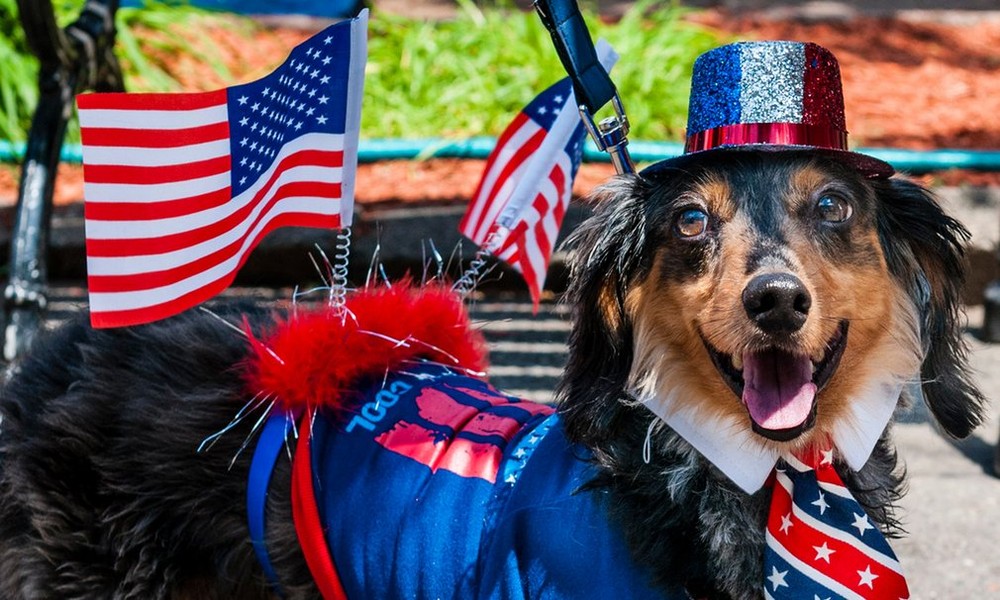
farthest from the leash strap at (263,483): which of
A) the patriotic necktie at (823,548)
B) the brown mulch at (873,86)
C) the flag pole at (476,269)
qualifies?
the brown mulch at (873,86)

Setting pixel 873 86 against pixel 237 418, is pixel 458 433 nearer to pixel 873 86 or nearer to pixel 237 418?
pixel 237 418

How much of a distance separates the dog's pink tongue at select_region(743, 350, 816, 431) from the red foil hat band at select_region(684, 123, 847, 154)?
40 cm

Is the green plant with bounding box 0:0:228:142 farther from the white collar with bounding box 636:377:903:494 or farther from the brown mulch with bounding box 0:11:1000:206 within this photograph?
the white collar with bounding box 636:377:903:494

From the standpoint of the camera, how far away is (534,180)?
3.25 meters

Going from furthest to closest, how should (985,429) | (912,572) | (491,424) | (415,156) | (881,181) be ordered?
(415,156) < (985,429) < (912,572) < (491,424) < (881,181)

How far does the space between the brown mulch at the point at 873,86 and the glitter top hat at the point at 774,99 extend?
12.0 feet

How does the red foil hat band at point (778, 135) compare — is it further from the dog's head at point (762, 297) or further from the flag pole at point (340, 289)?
the flag pole at point (340, 289)

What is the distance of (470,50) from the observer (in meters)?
7.16

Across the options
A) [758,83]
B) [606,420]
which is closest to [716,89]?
[758,83]

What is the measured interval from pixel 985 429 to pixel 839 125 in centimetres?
236

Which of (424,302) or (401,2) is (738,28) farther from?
(424,302)

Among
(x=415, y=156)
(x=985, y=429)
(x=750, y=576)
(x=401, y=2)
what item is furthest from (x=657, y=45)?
(x=750, y=576)

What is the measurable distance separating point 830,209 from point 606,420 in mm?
600

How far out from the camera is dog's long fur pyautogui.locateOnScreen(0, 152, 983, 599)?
221 centimetres
